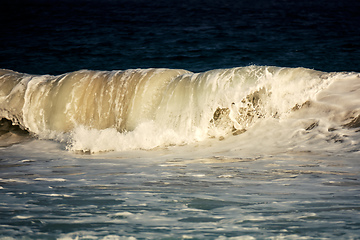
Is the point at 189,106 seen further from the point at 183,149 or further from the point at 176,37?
the point at 176,37

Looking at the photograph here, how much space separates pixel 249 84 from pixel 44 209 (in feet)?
11.8

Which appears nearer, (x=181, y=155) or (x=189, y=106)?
(x=181, y=155)

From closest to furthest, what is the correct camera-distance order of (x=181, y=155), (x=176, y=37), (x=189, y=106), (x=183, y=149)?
(x=181, y=155) → (x=183, y=149) → (x=189, y=106) → (x=176, y=37)

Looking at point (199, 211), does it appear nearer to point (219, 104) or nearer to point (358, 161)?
point (358, 161)

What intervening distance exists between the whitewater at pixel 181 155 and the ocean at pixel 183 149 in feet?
0.05

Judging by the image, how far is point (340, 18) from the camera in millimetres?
19625

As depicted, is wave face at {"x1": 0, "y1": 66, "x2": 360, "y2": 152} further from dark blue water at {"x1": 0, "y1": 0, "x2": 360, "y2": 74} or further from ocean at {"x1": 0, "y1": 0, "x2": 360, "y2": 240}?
dark blue water at {"x1": 0, "y1": 0, "x2": 360, "y2": 74}

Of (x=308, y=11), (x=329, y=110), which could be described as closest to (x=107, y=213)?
(x=329, y=110)

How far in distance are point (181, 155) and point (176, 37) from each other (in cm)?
1139

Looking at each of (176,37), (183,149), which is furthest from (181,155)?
(176,37)

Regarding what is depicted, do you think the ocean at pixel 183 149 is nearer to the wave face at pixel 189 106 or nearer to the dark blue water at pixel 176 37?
the wave face at pixel 189 106

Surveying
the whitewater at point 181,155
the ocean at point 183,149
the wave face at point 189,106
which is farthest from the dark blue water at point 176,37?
the whitewater at point 181,155

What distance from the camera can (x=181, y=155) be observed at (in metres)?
4.91

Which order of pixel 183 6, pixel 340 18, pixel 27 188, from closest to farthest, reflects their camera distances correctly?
1. pixel 27 188
2. pixel 340 18
3. pixel 183 6
